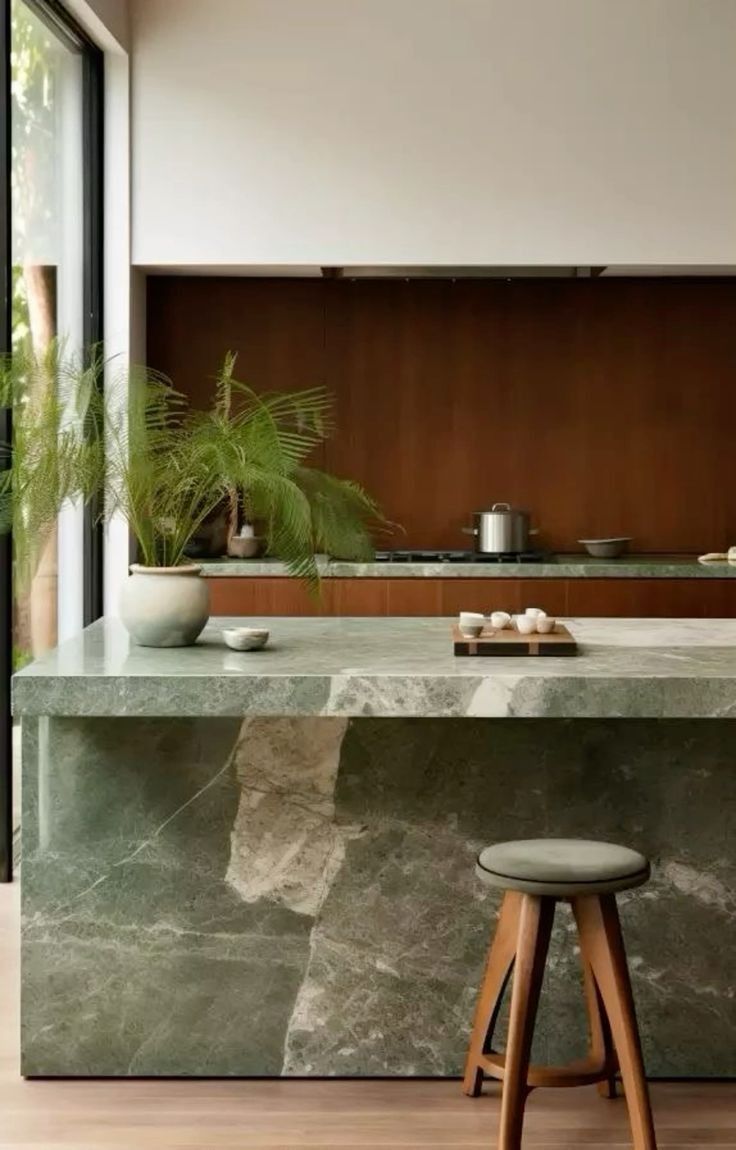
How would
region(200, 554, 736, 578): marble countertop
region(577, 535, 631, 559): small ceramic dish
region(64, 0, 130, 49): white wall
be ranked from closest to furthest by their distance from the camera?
region(64, 0, 130, 49): white wall → region(200, 554, 736, 578): marble countertop → region(577, 535, 631, 559): small ceramic dish

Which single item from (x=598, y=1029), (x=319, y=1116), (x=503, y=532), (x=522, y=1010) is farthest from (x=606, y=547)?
(x=522, y=1010)

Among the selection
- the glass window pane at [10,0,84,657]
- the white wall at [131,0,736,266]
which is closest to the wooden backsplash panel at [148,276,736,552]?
the white wall at [131,0,736,266]

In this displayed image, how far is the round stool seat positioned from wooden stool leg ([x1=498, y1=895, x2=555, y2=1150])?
0.19ft

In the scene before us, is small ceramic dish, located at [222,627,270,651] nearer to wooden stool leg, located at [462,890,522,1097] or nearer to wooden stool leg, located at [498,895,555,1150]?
wooden stool leg, located at [462,890,522,1097]

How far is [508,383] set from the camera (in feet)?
20.0

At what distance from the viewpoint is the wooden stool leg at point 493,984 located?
9.61 ft

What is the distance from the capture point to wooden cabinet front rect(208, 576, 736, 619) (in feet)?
17.9

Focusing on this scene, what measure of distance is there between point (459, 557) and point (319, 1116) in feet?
9.76

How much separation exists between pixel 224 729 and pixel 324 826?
290mm

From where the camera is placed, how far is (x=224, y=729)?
10.6ft

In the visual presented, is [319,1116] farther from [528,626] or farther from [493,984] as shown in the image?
[528,626]

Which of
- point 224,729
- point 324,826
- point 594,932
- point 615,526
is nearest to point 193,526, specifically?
point 224,729

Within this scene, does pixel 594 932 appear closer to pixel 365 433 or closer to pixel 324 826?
pixel 324 826

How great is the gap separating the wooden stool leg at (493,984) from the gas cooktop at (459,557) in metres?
2.66
